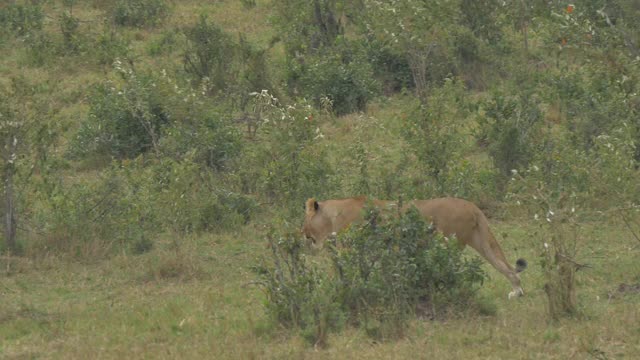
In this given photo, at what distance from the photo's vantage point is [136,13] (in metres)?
20.6

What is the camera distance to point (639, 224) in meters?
10.5

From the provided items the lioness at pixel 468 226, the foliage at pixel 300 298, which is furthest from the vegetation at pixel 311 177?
the lioness at pixel 468 226

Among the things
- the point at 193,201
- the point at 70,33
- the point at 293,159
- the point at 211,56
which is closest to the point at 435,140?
the point at 293,159

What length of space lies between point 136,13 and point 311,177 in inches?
373

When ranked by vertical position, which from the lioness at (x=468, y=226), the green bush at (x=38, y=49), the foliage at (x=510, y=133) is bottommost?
the green bush at (x=38, y=49)

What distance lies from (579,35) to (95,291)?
200 inches

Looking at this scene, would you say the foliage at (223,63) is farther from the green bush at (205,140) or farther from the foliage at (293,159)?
the foliage at (293,159)

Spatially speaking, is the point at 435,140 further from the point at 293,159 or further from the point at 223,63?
the point at 223,63

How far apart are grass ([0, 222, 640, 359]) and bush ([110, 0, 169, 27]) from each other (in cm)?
966

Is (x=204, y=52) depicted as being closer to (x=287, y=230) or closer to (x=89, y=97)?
(x=89, y=97)

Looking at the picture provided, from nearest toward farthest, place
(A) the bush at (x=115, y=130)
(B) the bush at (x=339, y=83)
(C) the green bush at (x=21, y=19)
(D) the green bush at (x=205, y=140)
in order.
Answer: (D) the green bush at (x=205, y=140) < (A) the bush at (x=115, y=130) < (B) the bush at (x=339, y=83) < (C) the green bush at (x=21, y=19)

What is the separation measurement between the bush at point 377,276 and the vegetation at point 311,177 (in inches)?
0.7

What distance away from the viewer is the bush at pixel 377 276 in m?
8.14

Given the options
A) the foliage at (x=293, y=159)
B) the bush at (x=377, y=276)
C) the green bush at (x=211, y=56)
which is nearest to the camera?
the bush at (x=377, y=276)
